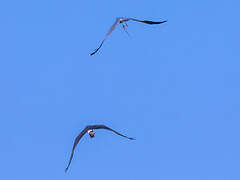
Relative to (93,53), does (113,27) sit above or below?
above

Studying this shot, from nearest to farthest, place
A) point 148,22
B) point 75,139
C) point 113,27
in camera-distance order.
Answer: point 148,22
point 113,27
point 75,139

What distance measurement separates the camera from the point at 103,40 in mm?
27812

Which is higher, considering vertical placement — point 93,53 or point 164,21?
point 164,21

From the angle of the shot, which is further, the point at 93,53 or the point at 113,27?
the point at 113,27

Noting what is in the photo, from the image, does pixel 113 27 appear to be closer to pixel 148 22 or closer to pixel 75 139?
pixel 148 22

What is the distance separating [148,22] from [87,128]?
35.5 feet

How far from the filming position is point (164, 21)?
94.5 ft

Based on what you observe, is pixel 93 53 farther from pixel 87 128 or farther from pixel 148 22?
pixel 87 128

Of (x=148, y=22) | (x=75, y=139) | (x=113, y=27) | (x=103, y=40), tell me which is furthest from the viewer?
(x=75, y=139)

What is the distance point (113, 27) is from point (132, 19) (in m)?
1.75

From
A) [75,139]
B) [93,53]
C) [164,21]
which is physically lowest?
[75,139]

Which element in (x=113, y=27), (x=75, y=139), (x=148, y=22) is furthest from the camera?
(x=75, y=139)

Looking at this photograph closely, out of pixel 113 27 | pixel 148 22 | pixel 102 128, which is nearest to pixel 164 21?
pixel 148 22

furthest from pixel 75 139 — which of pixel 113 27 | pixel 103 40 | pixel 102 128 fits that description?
pixel 103 40
